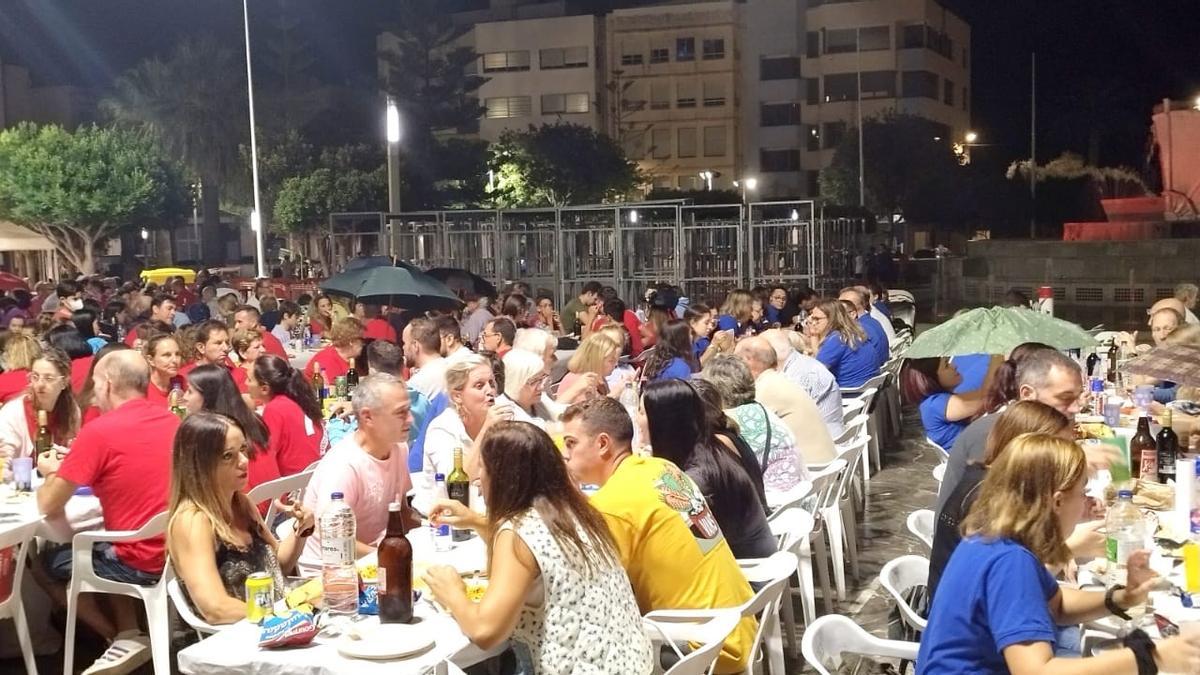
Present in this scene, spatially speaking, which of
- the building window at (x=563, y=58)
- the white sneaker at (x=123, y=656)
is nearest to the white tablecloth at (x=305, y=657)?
the white sneaker at (x=123, y=656)

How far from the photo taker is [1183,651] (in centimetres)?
283

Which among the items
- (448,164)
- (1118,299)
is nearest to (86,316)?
(1118,299)

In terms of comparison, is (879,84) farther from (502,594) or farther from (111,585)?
(502,594)

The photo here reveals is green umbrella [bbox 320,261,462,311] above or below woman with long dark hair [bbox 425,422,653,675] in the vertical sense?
above

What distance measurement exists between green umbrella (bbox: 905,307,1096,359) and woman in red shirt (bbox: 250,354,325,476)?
3.55 m

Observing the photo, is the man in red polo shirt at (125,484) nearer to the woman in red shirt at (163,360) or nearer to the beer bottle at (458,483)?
the beer bottle at (458,483)

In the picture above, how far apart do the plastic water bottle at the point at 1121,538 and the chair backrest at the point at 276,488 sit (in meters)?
3.48

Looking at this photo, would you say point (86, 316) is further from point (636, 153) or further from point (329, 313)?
point (636, 153)

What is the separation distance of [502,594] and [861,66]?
6569 centimetres

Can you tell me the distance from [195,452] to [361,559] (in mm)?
841

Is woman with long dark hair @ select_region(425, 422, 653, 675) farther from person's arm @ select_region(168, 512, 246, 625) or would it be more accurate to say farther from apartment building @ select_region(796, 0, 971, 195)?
apartment building @ select_region(796, 0, 971, 195)

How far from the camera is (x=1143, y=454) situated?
616 cm

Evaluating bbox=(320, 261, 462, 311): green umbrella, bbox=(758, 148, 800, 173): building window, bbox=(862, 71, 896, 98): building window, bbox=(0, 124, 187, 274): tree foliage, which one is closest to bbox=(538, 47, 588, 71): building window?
bbox=(758, 148, 800, 173): building window

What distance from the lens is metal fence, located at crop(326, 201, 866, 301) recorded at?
19719 millimetres
